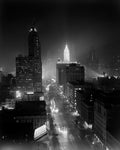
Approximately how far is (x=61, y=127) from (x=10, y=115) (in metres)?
2.06

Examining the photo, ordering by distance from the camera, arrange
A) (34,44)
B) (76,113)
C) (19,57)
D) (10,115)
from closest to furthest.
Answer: (10,115) < (76,113) < (19,57) < (34,44)

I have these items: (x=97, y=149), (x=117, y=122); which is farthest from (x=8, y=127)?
(x=117, y=122)

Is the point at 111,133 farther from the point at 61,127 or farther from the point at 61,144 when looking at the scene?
the point at 61,127

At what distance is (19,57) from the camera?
2009cm

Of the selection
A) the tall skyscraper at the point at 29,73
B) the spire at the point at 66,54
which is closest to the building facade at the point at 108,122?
the tall skyscraper at the point at 29,73

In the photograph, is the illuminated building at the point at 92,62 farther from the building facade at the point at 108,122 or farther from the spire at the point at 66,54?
the building facade at the point at 108,122

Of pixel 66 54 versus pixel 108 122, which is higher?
pixel 66 54

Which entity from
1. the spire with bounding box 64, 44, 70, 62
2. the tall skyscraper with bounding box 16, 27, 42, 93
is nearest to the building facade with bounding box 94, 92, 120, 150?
the tall skyscraper with bounding box 16, 27, 42, 93

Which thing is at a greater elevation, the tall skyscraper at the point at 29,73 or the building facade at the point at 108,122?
the tall skyscraper at the point at 29,73

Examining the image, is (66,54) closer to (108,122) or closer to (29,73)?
(29,73)

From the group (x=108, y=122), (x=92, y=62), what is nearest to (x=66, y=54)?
(x=92, y=62)

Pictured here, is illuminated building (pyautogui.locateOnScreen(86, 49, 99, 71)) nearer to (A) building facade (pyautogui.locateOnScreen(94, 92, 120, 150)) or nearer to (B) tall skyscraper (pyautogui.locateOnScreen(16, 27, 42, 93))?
(B) tall skyscraper (pyautogui.locateOnScreen(16, 27, 42, 93))

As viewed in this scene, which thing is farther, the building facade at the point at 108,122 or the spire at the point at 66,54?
the spire at the point at 66,54

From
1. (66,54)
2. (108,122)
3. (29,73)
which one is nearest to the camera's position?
(108,122)
